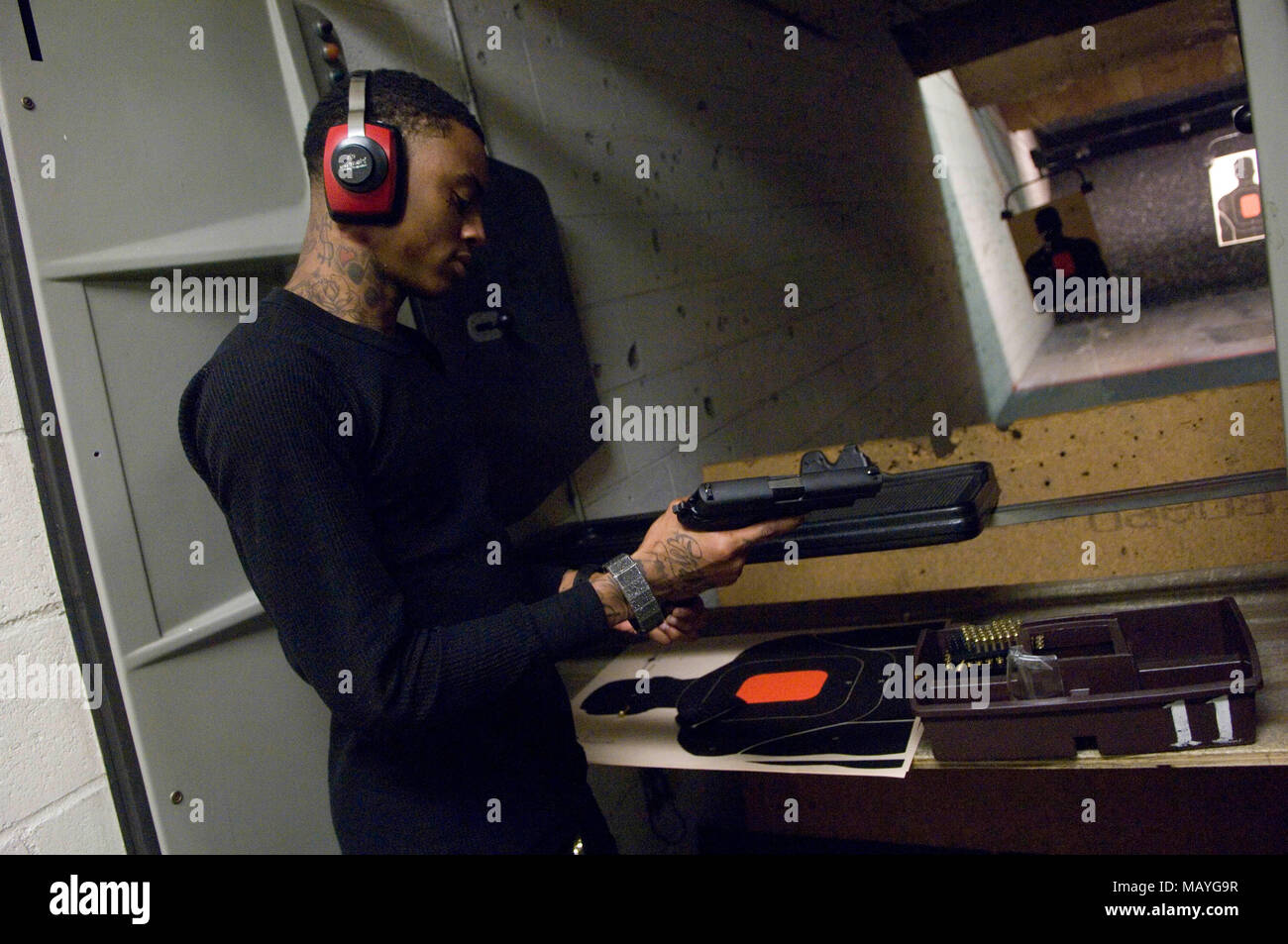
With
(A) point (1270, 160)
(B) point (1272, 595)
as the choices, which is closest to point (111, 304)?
(A) point (1270, 160)

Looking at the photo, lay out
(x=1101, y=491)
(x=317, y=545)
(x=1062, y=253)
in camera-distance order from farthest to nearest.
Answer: (x=1062, y=253) < (x=1101, y=491) < (x=317, y=545)

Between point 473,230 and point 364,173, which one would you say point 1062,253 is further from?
point 364,173

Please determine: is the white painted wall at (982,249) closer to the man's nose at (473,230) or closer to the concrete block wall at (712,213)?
the concrete block wall at (712,213)

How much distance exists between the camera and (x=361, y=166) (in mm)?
857

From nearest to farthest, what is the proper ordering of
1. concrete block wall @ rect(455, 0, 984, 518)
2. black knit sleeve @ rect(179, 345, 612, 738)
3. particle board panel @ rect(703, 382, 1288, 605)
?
black knit sleeve @ rect(179, 345, 612, 738) < particle board panel @ rect(703, 382, 1288, 605) < concrete block wall @ rect(455, 0, 984, 518)

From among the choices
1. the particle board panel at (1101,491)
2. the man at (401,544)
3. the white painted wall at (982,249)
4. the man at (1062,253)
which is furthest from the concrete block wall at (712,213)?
the white painted wall at (982,249)

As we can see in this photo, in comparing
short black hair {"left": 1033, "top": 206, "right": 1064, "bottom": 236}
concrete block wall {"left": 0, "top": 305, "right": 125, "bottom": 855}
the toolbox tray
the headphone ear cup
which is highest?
short black hair {"left": 1033, "top": 206, "right": 1064, "bottom": 236}

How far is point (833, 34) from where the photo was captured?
11.3ft

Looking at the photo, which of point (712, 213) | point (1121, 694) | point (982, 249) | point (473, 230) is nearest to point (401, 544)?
point (473, 230)

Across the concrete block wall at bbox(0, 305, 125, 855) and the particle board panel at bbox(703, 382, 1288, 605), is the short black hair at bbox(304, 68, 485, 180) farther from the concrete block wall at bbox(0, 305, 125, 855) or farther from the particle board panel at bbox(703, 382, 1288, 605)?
the particle board panel at bbox(703, 382, 1288, 605)

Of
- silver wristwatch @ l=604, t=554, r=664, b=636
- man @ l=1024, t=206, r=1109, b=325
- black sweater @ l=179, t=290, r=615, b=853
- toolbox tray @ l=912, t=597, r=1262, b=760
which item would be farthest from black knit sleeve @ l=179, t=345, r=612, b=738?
man @ l=1024, t=206, r=1109, b=325

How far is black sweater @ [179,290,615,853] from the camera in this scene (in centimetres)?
77

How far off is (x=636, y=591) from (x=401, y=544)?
10.3 inches

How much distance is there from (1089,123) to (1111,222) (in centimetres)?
48
